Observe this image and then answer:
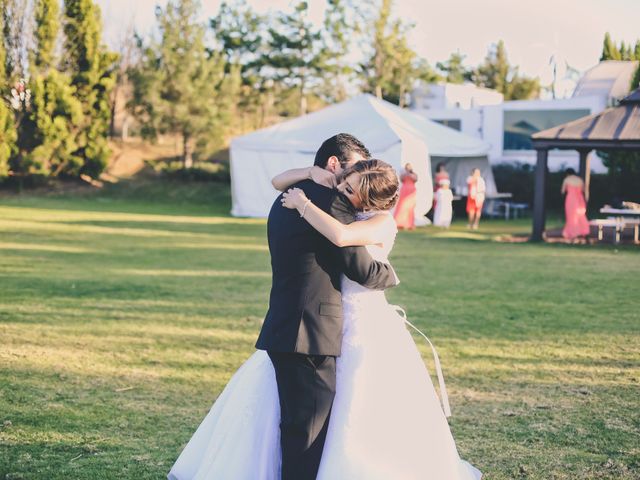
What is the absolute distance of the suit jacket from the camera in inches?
141

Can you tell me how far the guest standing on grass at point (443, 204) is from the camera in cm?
2280

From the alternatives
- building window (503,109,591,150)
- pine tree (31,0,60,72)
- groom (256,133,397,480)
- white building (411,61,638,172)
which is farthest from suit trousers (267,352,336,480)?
pine tree (31,0,60,72)

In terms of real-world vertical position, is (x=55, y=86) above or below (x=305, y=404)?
above

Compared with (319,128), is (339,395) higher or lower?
lower

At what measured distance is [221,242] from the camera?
1780cm

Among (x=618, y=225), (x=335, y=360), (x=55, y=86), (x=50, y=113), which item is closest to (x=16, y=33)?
(x=55, y=86)

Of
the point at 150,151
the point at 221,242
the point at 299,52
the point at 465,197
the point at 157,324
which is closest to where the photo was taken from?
the point at 157,324

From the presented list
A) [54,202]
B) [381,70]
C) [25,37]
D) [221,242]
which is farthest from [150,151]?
[221,242]

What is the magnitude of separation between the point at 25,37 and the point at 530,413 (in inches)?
1328

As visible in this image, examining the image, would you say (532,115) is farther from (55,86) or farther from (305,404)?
(305,404)

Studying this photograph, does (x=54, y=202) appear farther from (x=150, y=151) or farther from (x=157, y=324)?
(x=157, y=324)

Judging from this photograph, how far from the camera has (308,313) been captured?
3.60 m

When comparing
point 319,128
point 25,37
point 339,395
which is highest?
point 25,37

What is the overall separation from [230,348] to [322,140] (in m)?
17.4
